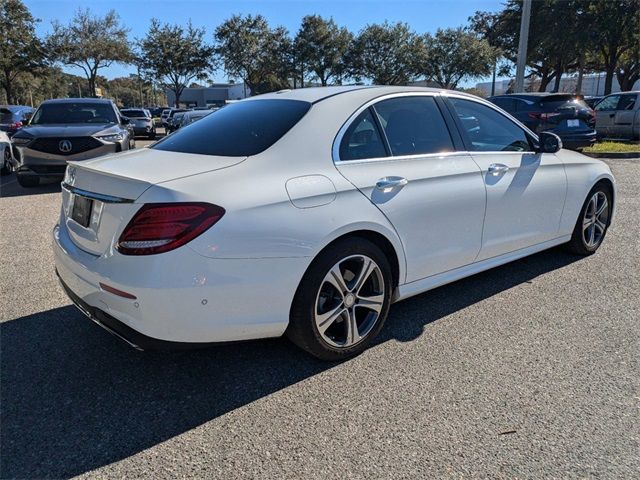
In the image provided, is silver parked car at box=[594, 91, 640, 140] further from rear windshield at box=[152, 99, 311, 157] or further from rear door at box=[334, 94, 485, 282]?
rear windshield at box=[152, 99, 311, 157]

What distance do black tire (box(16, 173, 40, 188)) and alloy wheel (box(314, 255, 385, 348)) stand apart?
8.00 m

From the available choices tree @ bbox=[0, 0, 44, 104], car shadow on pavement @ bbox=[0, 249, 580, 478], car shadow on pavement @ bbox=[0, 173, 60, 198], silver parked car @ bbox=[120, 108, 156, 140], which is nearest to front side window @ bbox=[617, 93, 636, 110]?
car shadow on pavement @ bbox=[0, 249, 580, 478]

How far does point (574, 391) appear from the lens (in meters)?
2.77

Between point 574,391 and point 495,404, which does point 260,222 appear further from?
point 574,391

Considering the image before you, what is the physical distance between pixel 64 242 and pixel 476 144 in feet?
9.80

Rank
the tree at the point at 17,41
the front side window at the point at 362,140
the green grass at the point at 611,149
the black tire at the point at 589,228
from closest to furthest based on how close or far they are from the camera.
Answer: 1. the front side window at the point at 362,140
2. the black tire at the point at 589,228
3. the green grass at the point at 611,149
4. the tree at the point at 17,41

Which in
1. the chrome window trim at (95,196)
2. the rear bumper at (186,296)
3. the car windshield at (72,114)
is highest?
the car windshield at (72,114)

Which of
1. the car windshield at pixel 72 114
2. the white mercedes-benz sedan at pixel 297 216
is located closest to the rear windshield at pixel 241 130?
the white mercedes-benz sedan at pixel 297 216

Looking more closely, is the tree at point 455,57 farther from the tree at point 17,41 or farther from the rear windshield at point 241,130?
the rear windshield at point 241,130

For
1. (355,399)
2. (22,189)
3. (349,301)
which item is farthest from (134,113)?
(355,399)

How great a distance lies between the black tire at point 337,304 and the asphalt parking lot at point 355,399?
119 millimetres

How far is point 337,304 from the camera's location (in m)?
2.99

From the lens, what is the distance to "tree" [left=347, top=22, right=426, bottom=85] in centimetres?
4553

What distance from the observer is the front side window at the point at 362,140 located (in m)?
3.08
